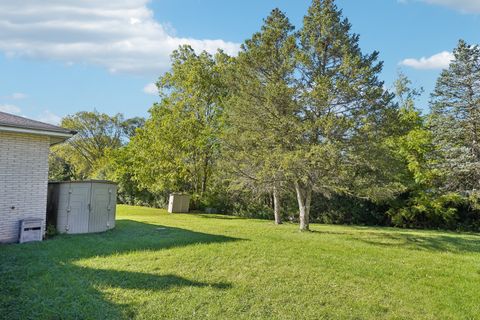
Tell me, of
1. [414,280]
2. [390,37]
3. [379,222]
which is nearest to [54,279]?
[414,280]

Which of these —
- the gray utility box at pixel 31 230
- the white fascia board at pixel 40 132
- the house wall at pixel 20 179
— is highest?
the white fascia board at pixel 40 132

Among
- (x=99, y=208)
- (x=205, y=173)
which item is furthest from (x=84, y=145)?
(x=99, y=208)

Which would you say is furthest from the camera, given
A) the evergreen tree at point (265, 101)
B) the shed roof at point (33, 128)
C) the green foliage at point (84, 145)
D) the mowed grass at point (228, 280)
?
the green foliage at point (84, 145)

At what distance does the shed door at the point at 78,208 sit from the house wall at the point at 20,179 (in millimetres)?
909

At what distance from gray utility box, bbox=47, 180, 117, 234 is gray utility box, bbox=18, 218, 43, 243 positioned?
3.56ft

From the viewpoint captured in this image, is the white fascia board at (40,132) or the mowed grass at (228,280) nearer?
the mowed grass at (228,280)

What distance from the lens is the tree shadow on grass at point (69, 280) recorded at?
4766mm

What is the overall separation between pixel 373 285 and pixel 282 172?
6.62m

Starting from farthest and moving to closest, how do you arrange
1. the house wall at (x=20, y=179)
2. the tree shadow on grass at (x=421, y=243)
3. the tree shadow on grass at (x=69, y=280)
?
the tree shadow on grass at (x=421, y=243), the house wall at (x=20, y=179), the tree shadow on grass at (x=69, y=280)

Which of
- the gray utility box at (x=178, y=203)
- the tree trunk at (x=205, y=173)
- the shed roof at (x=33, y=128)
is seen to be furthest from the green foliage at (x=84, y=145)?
the shed roof at (x=33, y=128)

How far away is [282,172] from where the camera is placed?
1271cm

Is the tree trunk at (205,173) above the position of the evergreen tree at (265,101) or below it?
below

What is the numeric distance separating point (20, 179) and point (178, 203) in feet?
43.5

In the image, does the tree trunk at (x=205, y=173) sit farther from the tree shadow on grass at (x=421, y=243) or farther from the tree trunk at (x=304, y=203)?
the tree shadow on grass at (x=421, y=243)
